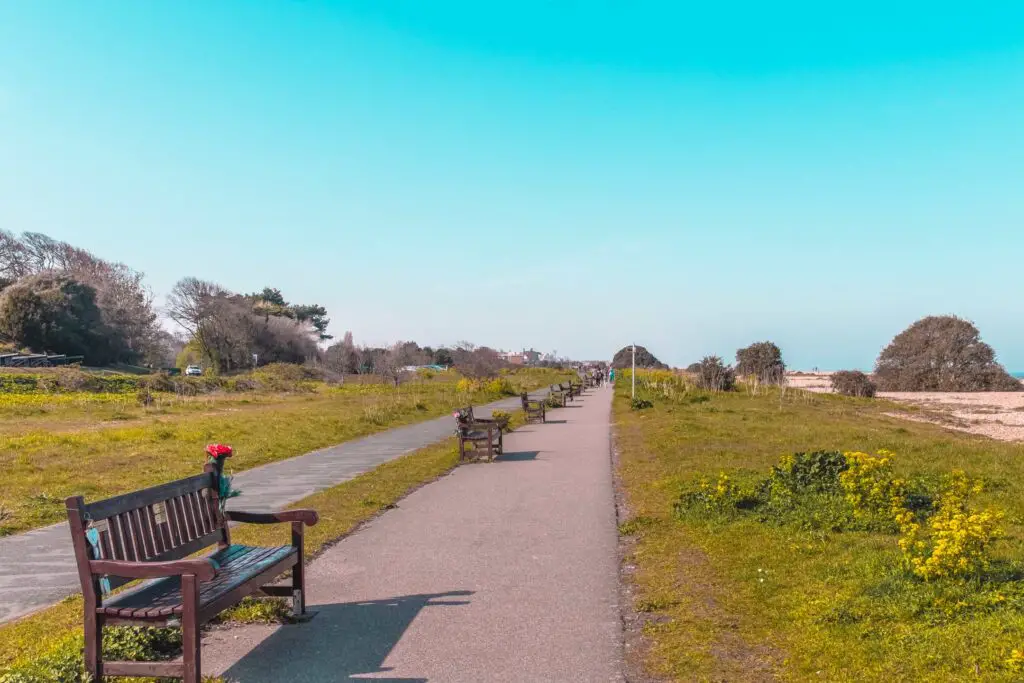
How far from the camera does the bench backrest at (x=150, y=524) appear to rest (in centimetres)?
411

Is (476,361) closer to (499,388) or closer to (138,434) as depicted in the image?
(499,388)

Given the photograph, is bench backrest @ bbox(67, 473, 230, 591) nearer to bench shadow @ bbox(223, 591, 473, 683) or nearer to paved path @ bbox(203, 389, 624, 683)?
paved path @ bbox(203, 389, 624, 683)

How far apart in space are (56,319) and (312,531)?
4610 centimetres

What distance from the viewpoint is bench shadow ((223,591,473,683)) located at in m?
4.24

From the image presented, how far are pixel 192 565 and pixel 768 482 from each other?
7.33 metres

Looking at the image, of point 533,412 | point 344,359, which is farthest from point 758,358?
point 533,412

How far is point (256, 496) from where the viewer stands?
1043 centimetres

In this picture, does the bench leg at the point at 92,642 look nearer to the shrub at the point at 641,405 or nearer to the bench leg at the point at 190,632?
the bench leg at the point at 190,632

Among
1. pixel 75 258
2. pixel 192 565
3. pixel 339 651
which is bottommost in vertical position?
pixel 339 651

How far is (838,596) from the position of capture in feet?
17.2

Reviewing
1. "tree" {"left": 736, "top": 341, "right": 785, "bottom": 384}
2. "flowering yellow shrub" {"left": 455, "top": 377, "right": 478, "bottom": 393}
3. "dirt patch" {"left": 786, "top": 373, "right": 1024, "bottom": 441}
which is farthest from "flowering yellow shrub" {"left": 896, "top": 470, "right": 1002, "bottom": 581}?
"tree" {"left": 736, "top": 341, "right": 785, "bottom": 384}

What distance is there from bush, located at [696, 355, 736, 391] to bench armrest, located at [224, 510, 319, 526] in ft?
122

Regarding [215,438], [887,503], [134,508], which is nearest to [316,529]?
[134,508]

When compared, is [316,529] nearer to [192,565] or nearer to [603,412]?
[192,565]
